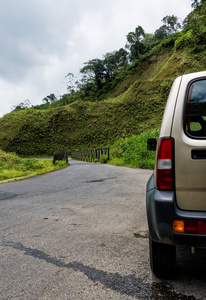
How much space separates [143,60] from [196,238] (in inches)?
2837

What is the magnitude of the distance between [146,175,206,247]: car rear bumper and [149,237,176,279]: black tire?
16cm

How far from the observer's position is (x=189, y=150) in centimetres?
189

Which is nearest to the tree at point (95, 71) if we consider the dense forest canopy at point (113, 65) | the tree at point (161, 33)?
the dense forest canopy at point (113, 65)

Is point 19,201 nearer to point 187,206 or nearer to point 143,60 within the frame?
point 187,206

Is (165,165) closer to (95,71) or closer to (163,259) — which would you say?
(163,259)

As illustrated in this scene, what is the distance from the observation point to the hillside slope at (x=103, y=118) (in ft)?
159

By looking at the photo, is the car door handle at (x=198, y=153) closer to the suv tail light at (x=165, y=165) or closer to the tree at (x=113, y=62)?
the suv tail light at (x=165, y=165)

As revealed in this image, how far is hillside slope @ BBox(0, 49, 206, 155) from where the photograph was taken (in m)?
48.4

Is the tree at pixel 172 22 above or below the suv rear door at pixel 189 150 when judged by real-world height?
above

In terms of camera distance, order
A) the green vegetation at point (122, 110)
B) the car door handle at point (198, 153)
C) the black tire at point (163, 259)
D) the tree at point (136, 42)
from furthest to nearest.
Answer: the tree at point (136, 42)
the green vegetation at point (122, 110)
the black tire at point (163, 259)
the car door handle at point (198, 153)

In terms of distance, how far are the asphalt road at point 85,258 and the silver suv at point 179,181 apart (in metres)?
0.23

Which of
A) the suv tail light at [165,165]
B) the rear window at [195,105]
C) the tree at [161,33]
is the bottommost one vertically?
the suv tail light at [165,165]

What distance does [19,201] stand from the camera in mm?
5922

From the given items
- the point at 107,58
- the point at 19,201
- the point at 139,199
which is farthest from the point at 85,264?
the point at 107,58
